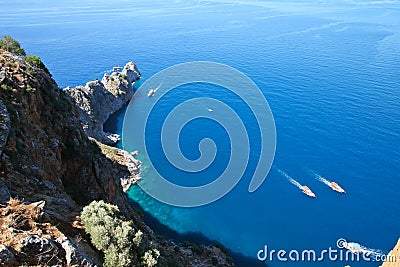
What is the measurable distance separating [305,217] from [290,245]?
21.8ft

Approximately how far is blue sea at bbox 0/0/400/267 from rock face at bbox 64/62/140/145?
14.9 feet

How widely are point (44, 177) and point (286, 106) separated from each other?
72988 millimetres

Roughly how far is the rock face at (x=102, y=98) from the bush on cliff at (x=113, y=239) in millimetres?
50120

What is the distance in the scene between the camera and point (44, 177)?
67.9 ft

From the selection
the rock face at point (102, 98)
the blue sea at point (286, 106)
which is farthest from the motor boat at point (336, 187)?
the rock face at point (102, 98)

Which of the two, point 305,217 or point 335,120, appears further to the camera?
point 335,120

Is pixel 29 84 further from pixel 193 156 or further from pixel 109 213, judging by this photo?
pixel 193 156

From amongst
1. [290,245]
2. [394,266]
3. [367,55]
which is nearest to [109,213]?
[394,266]

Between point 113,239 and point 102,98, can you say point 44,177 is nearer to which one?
point 113,239

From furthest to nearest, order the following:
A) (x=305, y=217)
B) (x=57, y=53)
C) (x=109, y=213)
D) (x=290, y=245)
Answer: (x=57, y=53), (x=305, y=217), (x=290, y=245), (x=109, y=213)

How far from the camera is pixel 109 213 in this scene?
18.7 m

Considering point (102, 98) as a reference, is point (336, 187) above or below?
below
